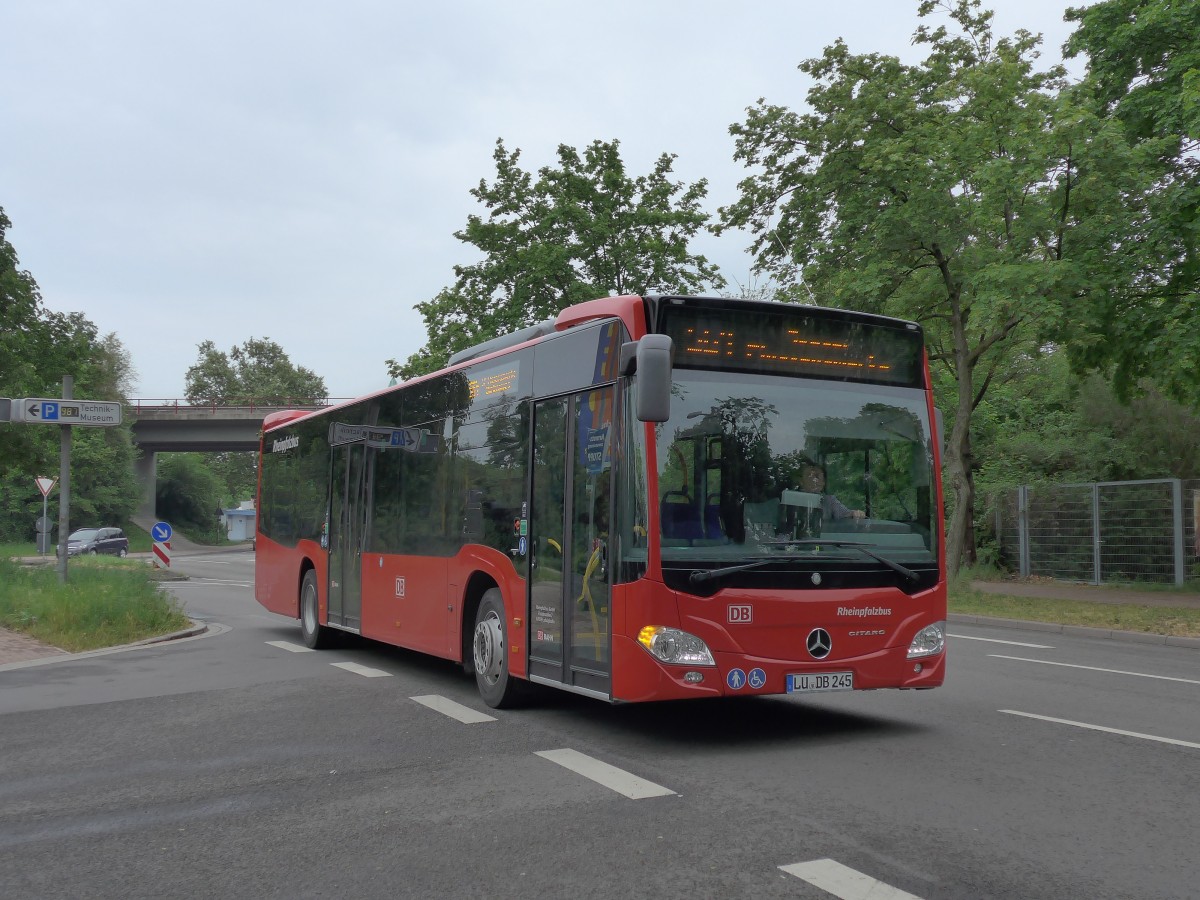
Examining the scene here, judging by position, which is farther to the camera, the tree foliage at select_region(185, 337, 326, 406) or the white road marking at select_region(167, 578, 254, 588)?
the tree foliage at select_region(185, 337, 326, 406)

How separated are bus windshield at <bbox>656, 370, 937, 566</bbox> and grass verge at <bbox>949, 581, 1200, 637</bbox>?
33.2ft

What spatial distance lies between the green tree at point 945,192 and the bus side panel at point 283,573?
454 inches

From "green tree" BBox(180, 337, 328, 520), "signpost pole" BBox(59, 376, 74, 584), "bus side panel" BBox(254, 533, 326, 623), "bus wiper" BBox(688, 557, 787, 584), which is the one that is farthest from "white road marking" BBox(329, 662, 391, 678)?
"green tree" BBox(180, 337, 328, 520)

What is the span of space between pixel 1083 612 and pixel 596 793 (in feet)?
49.5

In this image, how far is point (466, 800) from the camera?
613 cm

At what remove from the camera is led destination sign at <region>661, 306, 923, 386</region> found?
7.61 meters

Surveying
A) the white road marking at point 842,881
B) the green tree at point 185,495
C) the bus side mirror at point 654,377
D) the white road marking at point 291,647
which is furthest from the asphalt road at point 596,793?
the green tree at point 185,495

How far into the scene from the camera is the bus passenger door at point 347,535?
12.8m

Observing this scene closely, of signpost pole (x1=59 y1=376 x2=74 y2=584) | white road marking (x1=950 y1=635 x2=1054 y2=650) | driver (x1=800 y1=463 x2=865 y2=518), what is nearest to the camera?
driver (x1=800 y1=463 x2=865 y2=518)

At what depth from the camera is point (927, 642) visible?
792cm

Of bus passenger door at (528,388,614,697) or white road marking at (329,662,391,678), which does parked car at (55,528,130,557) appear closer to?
white road marking at (329,662,391,678)

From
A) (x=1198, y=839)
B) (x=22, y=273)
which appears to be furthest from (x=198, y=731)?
(x=22, y=273)

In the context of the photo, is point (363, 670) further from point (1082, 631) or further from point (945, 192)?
point (945, 192)

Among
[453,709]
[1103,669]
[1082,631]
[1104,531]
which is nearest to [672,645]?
[453,709]
